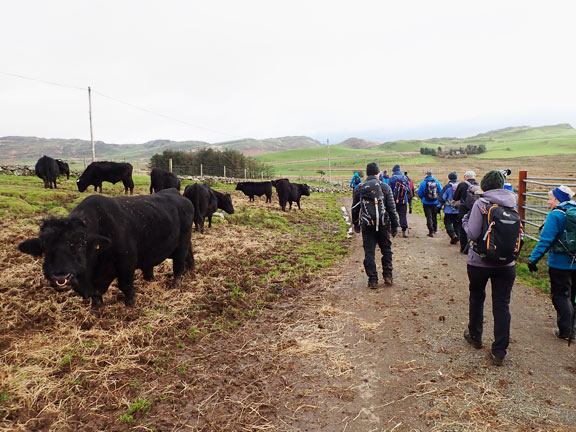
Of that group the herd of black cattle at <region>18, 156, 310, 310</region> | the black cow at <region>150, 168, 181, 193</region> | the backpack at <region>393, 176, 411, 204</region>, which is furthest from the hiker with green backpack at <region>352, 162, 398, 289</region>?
the black cow at <region>150, 168, 181, 193</region>

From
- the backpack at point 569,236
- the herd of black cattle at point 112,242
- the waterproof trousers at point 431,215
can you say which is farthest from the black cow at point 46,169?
the backpack at point 569,236

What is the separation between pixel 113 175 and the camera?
1670 cm

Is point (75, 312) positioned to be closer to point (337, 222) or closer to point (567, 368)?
point (567, 368)

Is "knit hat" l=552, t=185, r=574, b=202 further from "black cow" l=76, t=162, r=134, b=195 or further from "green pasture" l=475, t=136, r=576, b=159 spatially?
"green pasture" l=475, t=136, r=576, b=159

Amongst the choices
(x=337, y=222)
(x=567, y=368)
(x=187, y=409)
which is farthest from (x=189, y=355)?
(x=337, y=222)

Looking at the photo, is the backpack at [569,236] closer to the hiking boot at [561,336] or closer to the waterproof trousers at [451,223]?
the hiking boot at [561,336]

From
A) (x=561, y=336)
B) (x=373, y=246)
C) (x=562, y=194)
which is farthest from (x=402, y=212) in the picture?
(x=561, y=336)

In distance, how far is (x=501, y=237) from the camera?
4.04 m

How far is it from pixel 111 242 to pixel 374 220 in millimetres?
4761

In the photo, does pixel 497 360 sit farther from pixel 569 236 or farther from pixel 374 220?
pixel 374 220

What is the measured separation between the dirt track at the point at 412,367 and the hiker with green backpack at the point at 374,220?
54 centimetres

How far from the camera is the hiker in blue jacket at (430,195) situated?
11.1m

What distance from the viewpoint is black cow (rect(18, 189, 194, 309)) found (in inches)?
170

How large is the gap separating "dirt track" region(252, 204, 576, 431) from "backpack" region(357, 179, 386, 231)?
1.41 metres
